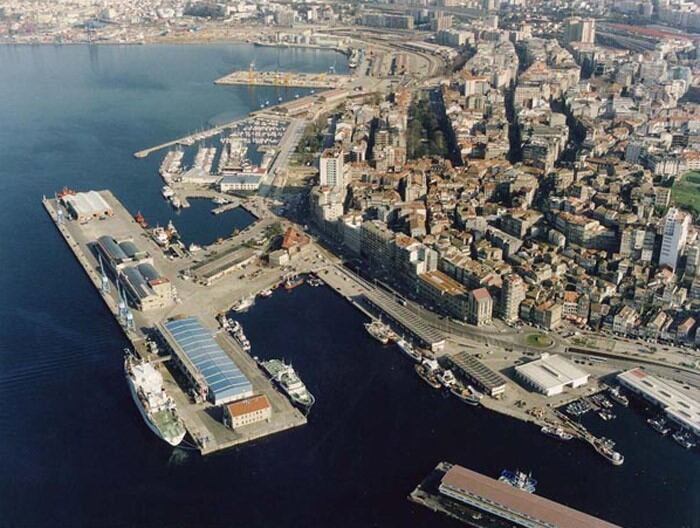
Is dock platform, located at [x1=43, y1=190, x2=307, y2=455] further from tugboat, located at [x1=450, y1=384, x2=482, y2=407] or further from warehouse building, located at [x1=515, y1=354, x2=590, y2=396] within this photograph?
warehouse building, located at [x1=515, y1=354, x2=590, y2=396]

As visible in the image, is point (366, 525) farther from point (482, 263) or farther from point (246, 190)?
point (246, 190)

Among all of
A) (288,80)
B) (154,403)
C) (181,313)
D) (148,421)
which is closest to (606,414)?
(154,403)

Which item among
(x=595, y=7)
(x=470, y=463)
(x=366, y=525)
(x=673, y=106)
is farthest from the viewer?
(x=595, y=7)

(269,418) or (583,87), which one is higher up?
(583,87)

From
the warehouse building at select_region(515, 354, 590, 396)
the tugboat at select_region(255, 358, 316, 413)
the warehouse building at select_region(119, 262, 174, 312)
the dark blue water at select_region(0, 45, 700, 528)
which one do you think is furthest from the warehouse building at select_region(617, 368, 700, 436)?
the warehouse building at select_region(119, 262, 174, 312)

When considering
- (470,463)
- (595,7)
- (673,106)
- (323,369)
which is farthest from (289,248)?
(595,7)

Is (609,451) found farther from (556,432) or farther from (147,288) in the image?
(147,288)

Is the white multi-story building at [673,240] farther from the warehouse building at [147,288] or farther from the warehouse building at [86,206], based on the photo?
the warehouse building at [86,206]
